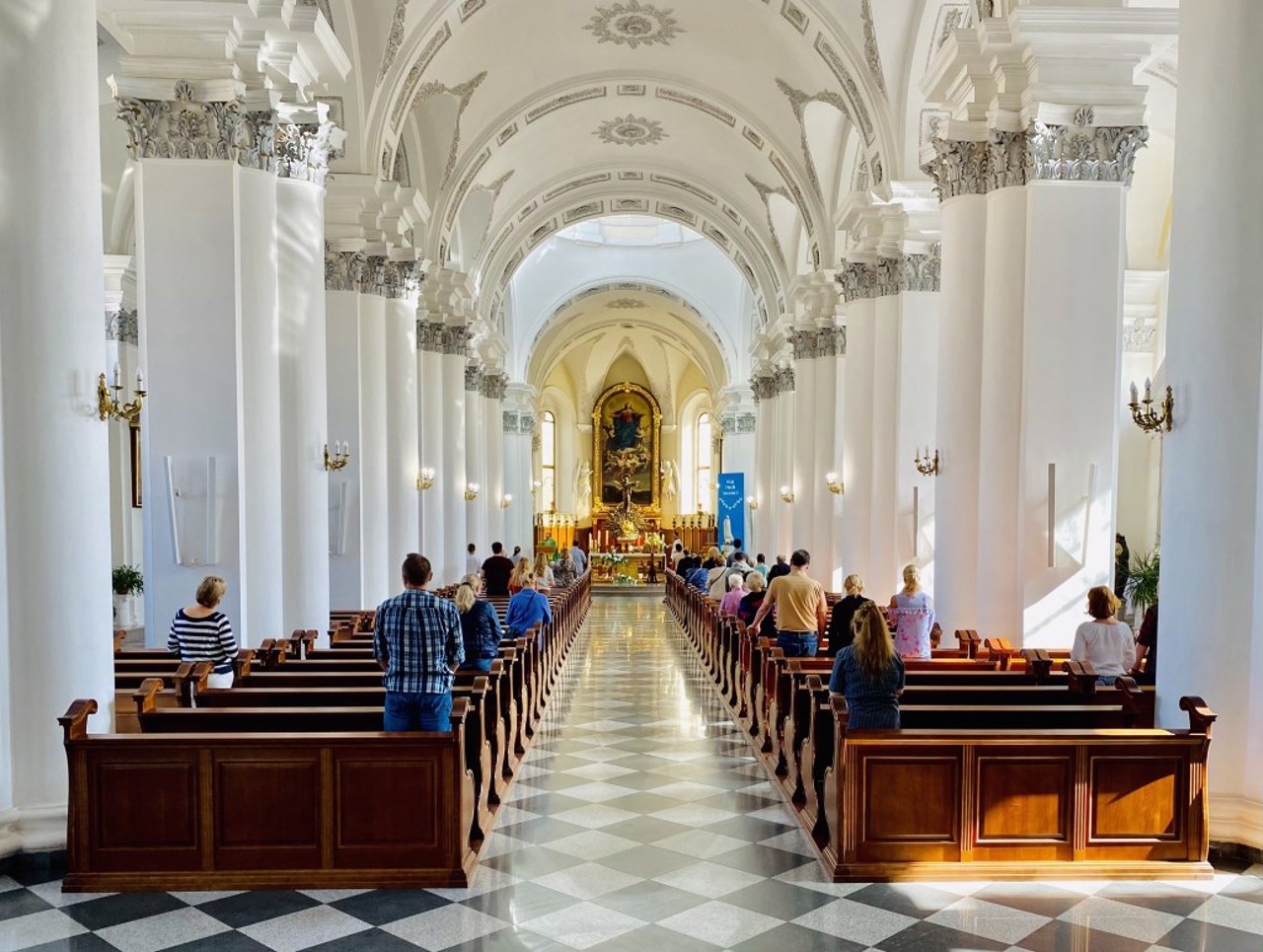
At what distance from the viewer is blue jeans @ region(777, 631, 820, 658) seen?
10.2 metres

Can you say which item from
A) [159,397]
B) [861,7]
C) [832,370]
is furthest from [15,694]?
[832,370]

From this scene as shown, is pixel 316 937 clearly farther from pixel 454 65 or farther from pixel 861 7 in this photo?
pixel 454 65

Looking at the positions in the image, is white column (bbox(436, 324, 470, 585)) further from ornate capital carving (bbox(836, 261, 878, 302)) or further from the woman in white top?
the woman in white top

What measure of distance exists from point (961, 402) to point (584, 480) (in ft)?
129

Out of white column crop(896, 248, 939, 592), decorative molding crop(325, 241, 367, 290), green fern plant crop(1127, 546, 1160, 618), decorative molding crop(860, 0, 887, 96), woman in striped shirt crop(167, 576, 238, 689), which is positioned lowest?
green fern plant crop(1127, 546, 1160, 618)

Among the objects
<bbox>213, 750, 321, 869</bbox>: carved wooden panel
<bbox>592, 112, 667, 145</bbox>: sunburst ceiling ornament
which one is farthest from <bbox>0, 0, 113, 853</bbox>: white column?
<bbox>592, 112, 667, 145</bbox>: sunburst ceiling ornament

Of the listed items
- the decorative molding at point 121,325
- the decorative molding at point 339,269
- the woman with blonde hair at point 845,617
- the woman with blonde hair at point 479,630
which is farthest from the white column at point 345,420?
the woman with blonde hair at point 845,617

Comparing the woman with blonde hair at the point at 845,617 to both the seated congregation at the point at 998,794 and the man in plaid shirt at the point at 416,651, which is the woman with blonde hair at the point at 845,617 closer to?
the seated congregation at the point at 998,794

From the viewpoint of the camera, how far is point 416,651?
609 centimetres

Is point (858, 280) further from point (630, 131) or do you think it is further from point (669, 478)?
point (669, 478)

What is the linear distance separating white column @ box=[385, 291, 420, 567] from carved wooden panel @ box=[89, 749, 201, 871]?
34.8 feet

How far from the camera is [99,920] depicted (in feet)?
17.4

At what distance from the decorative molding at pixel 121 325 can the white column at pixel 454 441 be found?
223 inches

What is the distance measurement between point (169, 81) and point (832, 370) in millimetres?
14314
